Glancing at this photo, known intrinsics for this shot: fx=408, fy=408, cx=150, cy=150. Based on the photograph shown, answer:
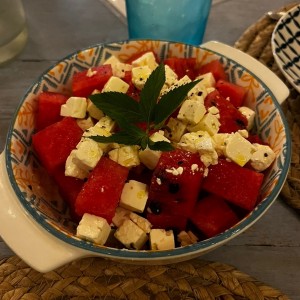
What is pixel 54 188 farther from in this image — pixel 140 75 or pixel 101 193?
pixel 140 75

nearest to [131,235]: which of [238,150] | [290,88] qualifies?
[238,150]

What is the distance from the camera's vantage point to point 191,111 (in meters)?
0.74

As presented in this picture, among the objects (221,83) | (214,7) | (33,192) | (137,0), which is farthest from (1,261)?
(214,7)

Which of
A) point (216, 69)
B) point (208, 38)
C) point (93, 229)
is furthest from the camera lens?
point (208, 38)

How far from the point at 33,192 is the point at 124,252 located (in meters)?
0.22

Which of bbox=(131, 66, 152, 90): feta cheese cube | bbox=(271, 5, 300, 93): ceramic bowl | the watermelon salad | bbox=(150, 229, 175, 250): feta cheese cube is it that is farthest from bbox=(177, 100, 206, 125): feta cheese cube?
bbox=(271, 5, 300, 93): ceramic bowl

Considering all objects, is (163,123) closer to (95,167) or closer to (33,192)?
(95,167)

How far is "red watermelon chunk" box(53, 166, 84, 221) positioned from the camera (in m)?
0.74

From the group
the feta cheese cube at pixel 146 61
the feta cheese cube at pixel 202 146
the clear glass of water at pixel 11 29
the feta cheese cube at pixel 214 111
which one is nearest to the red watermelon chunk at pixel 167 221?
the feta cheese cube at pixel 202 146

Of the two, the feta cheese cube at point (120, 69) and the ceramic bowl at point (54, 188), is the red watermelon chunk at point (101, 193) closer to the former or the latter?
the ceramic bowl at point (54, 188)

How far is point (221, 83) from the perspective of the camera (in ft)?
2.76

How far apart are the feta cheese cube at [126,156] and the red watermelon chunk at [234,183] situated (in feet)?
0.42

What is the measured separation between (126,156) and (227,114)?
0.73 feet

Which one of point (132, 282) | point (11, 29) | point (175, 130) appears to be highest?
point (175, 130)
